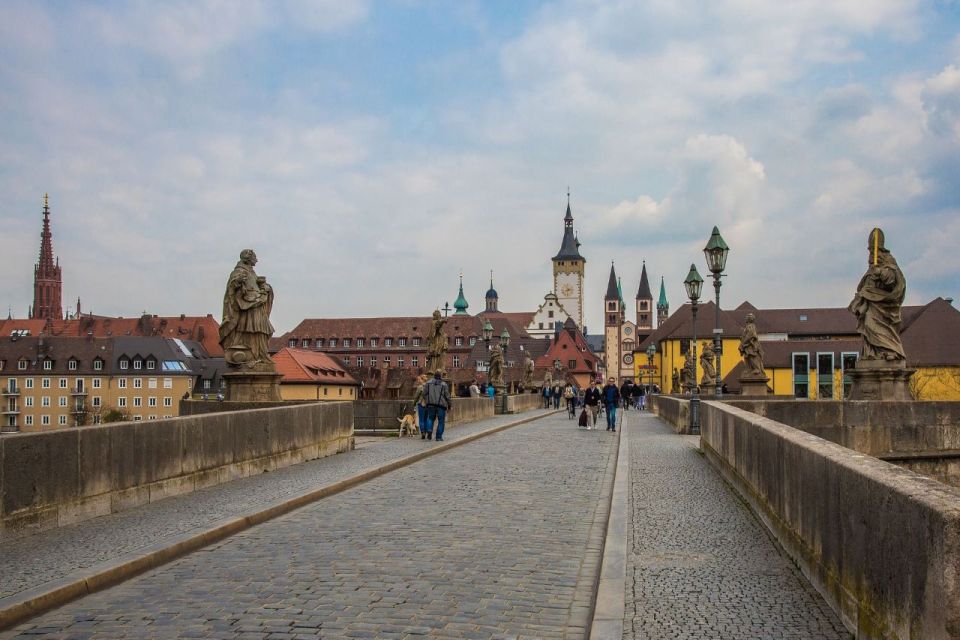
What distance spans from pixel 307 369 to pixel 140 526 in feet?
318

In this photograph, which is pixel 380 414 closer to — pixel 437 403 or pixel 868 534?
pixel 437 403

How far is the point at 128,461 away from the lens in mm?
9992

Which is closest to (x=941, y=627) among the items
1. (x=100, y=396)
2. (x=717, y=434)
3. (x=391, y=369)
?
(x=717, y=434)

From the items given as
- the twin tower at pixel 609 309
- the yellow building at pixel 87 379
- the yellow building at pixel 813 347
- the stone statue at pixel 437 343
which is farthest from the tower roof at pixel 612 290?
the stone statue at pixel 437 343

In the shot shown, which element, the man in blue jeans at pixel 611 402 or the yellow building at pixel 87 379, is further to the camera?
the yellow building at pixel 87 379

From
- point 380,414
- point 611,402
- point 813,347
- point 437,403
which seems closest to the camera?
point 437,403

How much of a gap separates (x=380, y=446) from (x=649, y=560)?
1246 cm

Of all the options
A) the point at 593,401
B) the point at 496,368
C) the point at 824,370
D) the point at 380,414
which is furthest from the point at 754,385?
the point at 824,370

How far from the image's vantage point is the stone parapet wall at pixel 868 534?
12.2ft

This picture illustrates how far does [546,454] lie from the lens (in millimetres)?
18375

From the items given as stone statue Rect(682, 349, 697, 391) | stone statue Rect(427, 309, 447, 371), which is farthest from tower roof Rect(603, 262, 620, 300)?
stone statue Rect(427, 309, 447, 371)

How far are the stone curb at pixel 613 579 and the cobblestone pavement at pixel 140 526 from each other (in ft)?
12.2

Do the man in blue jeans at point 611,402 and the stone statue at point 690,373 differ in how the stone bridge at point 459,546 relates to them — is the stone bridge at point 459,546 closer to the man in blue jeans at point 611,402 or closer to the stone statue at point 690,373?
the man in blue jeans at point 611,402

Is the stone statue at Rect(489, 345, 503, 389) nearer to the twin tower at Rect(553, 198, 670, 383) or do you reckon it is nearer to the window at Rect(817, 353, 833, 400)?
the window at Rect(817, 353, 833, 400)
